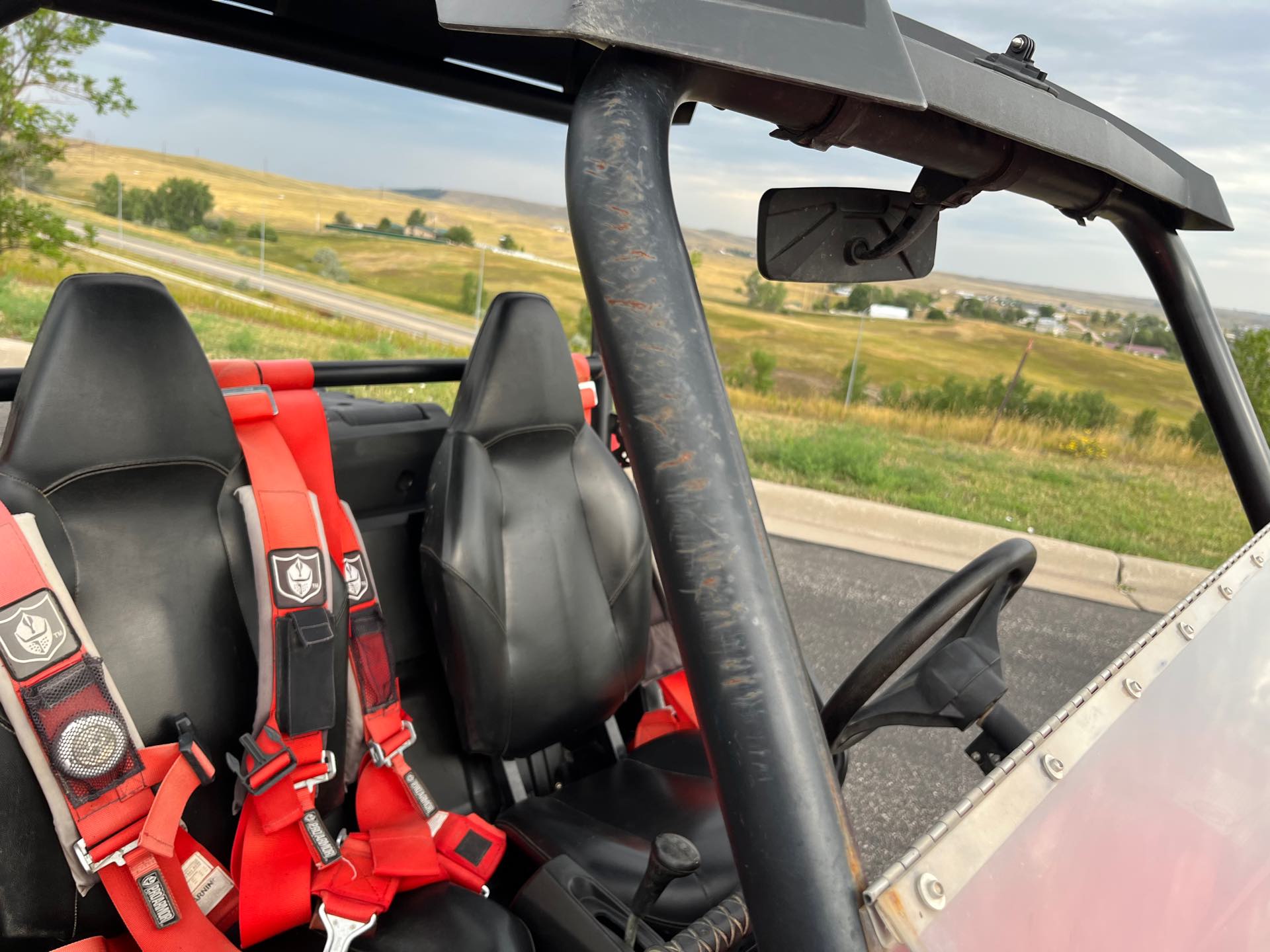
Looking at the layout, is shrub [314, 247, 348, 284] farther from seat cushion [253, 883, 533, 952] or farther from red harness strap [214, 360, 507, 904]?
seat cushion [253, 883, 533, 952]

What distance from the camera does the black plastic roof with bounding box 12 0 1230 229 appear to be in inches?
19.0

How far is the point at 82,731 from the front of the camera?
1058 millimetres

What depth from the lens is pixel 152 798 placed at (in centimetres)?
112

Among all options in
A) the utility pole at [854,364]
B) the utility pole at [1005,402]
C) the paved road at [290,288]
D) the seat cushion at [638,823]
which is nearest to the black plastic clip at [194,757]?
the seat cushion at [638,823]

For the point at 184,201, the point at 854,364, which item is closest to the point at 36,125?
the point at 184,201

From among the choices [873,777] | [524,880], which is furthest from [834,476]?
[524,880]

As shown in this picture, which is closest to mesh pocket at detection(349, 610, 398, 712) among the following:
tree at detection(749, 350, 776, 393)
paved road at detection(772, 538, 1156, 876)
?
paved road at detection(772, 538, 1156, 876)

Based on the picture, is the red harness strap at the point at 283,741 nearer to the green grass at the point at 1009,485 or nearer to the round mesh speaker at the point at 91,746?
the round mesh speaker at the point at 91,746

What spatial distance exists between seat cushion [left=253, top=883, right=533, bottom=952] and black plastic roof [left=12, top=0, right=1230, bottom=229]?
3.73 feet

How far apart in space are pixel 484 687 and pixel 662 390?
47.9 inches

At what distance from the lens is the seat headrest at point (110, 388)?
113 cm

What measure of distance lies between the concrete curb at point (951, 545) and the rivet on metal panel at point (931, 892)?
3.92 m

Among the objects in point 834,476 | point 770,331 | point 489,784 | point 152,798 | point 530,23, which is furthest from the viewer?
point 770,331

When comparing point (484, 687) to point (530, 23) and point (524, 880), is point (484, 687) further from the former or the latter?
point (530, 23)
